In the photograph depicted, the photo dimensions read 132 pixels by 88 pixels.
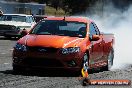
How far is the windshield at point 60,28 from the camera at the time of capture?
14148 millimetres

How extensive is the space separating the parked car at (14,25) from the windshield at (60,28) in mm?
18197

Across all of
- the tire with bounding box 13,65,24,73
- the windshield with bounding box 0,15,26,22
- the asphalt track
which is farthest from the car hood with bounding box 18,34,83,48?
the windshield with bounding box 0,15,26,22

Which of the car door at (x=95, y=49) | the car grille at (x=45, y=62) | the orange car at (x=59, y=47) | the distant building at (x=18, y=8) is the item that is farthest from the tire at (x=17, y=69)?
the distant building at (x=18, y=8)

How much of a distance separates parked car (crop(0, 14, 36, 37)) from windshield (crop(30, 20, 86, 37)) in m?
18.2

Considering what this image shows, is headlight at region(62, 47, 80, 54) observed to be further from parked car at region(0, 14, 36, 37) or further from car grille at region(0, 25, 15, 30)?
car grille at region(0, 25, 15, 30)

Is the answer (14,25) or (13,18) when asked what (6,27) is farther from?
(13,18)

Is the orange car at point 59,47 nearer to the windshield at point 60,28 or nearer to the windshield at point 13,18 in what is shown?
the windshield at point 60,28

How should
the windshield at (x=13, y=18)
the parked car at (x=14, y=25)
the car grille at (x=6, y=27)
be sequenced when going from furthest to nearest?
the windshield at (x=13, y=18) → the car grille at (x=6, y=27) → the parked car at (x=14, y=25)

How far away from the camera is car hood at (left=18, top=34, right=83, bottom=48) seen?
13.0 m

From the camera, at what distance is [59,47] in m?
12.9

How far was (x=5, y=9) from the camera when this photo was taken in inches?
3201

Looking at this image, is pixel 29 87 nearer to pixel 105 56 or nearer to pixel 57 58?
pixel 57 58

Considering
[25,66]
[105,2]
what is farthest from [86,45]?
[105,2]

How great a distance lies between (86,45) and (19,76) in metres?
1.94
